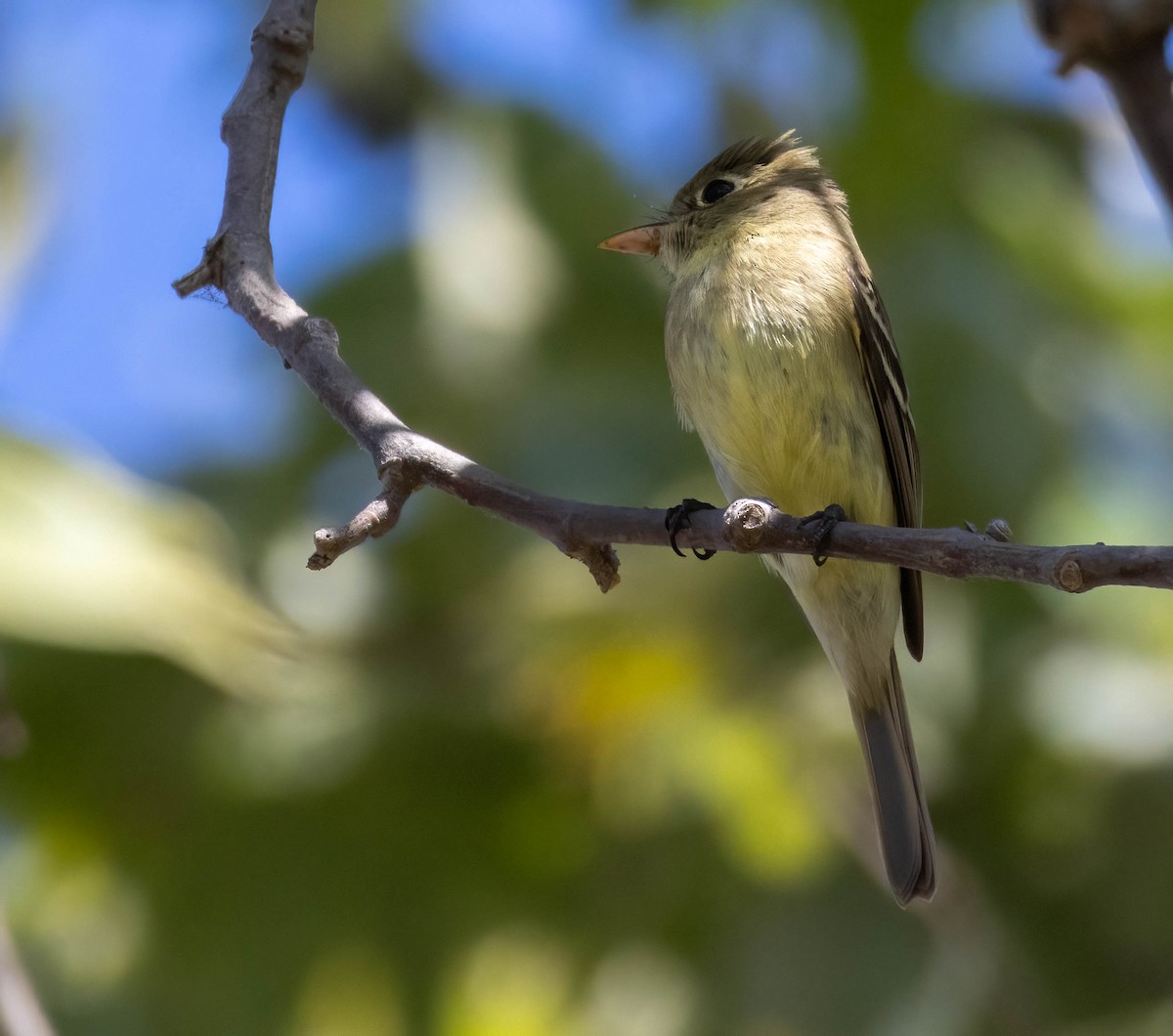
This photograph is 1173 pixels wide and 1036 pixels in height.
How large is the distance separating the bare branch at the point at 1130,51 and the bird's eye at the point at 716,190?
10.1ft

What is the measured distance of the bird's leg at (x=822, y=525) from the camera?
2.16 m

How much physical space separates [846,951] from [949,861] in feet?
1.59

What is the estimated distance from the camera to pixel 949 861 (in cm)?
510

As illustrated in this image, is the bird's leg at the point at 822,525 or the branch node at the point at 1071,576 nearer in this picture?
the branch node at the point at 1071,576

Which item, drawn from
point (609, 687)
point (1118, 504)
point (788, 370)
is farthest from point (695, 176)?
point (1118, 504)

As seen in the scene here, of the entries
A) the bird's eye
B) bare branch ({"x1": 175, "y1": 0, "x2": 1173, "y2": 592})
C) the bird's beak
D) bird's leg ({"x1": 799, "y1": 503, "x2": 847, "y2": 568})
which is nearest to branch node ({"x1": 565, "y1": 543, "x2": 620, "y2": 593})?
bare branch ({"x1": 175, "y1": 0, "x2": 1173, "y2": 592})

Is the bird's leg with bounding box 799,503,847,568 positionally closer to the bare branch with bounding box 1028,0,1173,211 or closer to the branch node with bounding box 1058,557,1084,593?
the branch node with bounding box 1058,557,1084,593

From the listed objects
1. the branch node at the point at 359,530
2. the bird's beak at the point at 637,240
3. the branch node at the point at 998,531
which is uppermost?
the branch node at the point at 359,530

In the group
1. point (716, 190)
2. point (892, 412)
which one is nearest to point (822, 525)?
point (892, 412)

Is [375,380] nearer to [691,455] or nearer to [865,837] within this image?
[691,455]

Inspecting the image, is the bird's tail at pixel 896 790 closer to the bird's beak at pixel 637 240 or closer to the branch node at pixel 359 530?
the bird's beak at pixel 637 240

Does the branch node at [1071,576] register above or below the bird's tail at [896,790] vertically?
above

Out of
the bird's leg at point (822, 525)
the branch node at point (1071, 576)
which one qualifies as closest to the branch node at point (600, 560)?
the bird's leg at point (822, 525)

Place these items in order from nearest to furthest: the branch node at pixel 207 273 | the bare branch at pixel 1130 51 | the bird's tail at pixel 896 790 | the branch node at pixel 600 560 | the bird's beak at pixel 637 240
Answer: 1. the bare branch at pixel 1130 51
2. the branch node at pixel 600 560
3. the branch node at pixel 207 273
4. the bird's tail at pixel 896 790
5. the bird's beak at pixel 637 240
